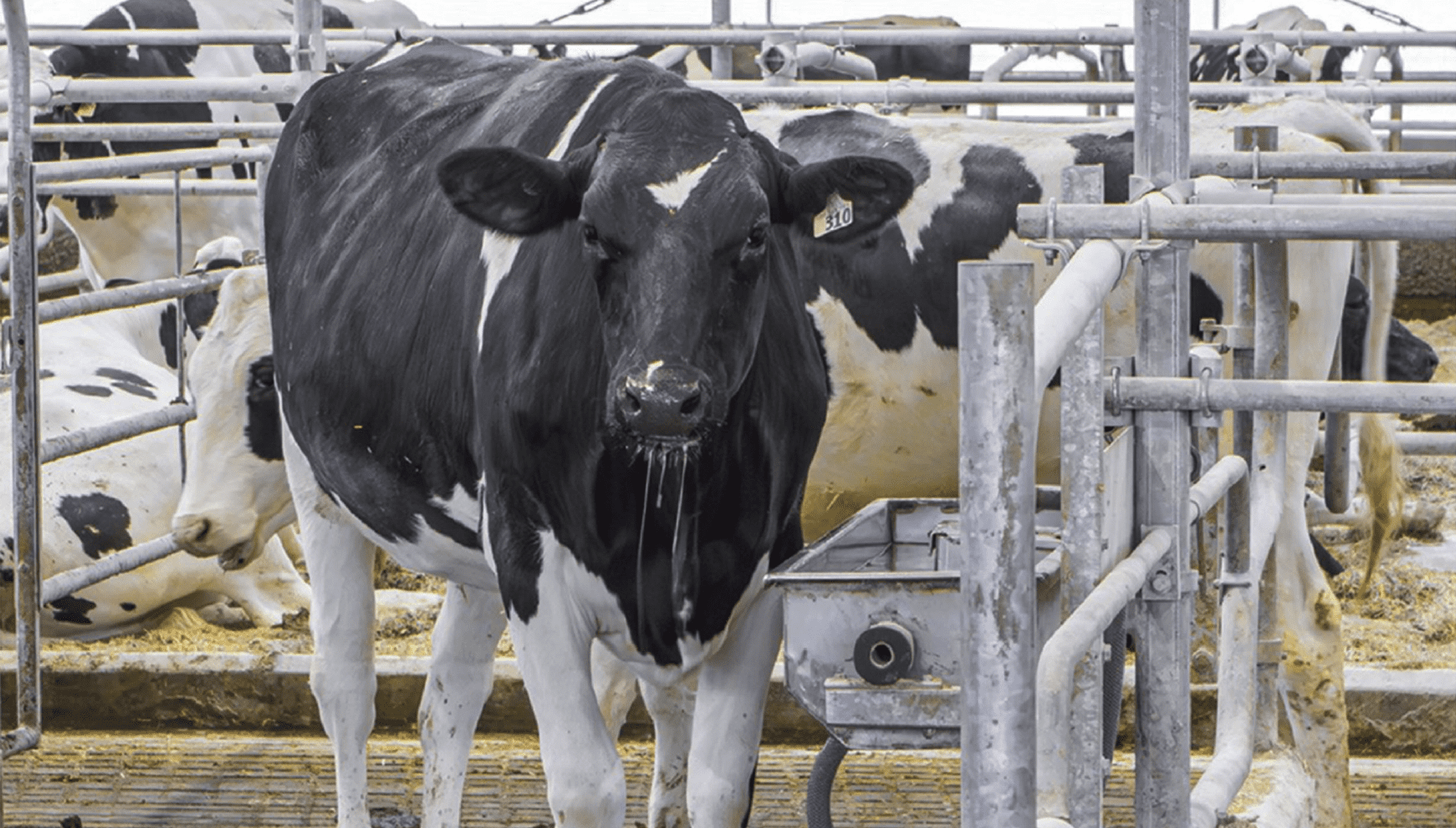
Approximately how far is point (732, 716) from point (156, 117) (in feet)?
22.7

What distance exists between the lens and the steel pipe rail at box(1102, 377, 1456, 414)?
6.85 ft

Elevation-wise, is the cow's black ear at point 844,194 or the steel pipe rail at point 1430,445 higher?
A: the cow's black ear at point 844,194

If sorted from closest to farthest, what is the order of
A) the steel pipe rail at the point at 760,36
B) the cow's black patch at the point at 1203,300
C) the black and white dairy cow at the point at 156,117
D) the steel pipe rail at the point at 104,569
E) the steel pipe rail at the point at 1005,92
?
1. the cow's black patch at the point at 1203,300
2. the steel pipe rail at the point at 104,569
3. the steel pipe rail at the point at 1005,92
4. the steel pipe rail at the point at 760,36
5. the black and white dairy cow at the point at 156,117

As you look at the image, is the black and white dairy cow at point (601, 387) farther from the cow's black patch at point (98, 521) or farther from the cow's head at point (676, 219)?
the cow's black patch at point (98, 521)

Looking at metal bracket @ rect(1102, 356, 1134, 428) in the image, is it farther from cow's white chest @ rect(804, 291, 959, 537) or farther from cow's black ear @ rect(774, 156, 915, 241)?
cow's white chest @ rect(804, 291, 959, 537)

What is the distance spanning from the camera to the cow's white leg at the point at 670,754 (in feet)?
13.3

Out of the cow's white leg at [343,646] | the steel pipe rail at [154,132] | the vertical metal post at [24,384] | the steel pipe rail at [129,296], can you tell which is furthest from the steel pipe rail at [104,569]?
the steel pipe rail at [154,132]

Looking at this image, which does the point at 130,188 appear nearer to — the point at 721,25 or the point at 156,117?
the point at 721,25

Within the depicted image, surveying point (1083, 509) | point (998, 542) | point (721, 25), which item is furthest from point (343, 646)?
point (721, 25)

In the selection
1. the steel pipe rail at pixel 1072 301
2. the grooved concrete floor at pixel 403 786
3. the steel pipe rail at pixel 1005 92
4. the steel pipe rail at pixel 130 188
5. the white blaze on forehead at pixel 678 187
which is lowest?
the grooved concrete floor at pixel 403 786

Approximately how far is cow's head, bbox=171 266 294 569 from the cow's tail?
298cm

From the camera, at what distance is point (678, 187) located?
3.11 meters

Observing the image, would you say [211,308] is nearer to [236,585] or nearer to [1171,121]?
[236,585]

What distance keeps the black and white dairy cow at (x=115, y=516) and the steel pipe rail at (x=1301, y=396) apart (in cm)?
469
